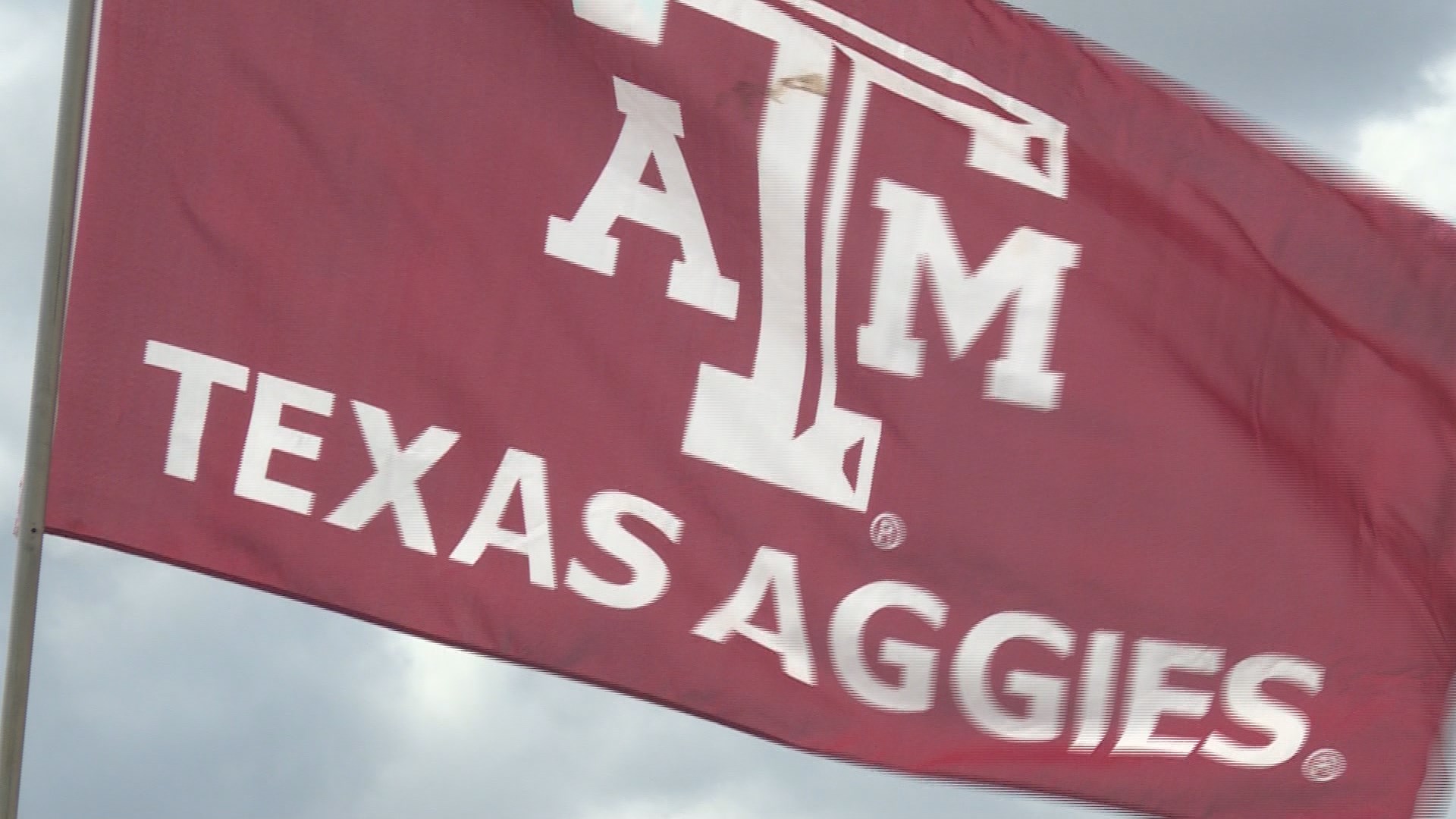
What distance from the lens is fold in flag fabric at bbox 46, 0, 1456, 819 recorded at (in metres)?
8.35

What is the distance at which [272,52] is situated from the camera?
8.53 m

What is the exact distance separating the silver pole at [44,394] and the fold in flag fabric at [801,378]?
0.44 ft

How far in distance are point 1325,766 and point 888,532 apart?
2.02m

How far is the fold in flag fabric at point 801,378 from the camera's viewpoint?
27.4ft

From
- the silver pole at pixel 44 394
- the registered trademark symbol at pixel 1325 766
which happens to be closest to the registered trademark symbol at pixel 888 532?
the registered trademark symbol at pixel 1325 766

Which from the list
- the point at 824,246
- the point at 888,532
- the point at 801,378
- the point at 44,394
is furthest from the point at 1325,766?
the point at 44,394

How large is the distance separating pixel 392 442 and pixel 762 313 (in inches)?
55.5

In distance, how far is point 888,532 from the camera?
901 centimetres

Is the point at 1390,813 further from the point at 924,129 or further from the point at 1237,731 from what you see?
the point at 924,129

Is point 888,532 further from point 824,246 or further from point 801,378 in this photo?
point 824,246

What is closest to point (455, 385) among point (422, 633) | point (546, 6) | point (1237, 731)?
point (422, 633)

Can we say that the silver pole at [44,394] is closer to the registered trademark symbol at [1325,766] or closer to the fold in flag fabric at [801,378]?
the fold in flag fabric at [801,378]

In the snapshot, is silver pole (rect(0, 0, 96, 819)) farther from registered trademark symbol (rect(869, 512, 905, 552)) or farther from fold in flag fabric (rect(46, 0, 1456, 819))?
registered trademark symbol (rect(869, 512, 905, 552))

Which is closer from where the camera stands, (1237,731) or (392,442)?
(392,442)
